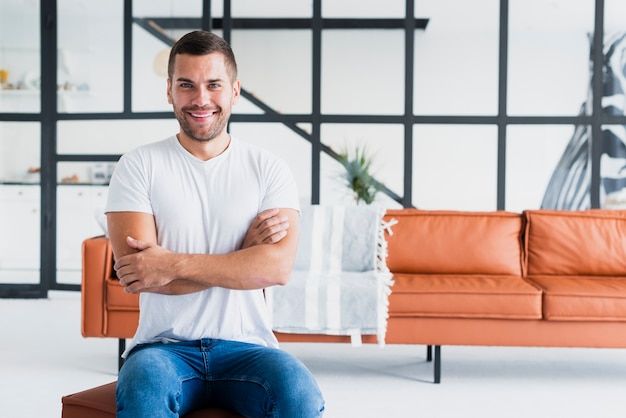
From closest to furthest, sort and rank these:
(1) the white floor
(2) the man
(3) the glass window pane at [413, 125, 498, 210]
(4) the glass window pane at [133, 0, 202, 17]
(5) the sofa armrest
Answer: (2) the man < (1) the white floor < (5) the sofa armrest < (3) the glass window pane at [413, 125, 498, 210] < (4) the glass window pane at [133, 0, 202, 17]

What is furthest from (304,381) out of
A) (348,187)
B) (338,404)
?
(348,187)

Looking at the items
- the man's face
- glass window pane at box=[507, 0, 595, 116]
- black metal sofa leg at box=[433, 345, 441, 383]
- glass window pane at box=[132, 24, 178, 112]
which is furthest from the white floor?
glass window pane at box=[507, 0, 595, 116]

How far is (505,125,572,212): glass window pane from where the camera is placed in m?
5.56

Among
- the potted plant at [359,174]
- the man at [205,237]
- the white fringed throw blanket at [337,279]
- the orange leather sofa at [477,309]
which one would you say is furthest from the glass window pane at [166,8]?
the man at [205,237]

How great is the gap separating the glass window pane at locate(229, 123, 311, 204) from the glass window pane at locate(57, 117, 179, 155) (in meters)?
0.69

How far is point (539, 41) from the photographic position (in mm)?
5547

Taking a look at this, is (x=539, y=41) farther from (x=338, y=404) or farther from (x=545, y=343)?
(x=338, y=404)

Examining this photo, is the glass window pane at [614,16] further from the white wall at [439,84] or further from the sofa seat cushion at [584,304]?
the sofa seat cushion at [584,304]

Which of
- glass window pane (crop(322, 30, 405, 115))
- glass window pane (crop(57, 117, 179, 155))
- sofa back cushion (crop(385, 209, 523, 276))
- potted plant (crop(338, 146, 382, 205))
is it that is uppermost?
glass window pane (crop(322, 30, 405, 115))

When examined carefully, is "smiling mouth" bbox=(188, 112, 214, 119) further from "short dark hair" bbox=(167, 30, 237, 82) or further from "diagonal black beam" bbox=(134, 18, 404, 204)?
"diagonal black beam" bbox=(134, 18, 404, 204)

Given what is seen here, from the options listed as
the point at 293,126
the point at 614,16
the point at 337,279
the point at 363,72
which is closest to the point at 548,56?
the point at 614,16

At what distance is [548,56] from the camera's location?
555 centimetres

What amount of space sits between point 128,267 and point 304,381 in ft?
1.70

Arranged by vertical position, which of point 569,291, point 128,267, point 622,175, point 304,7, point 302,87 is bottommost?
point 569,291
